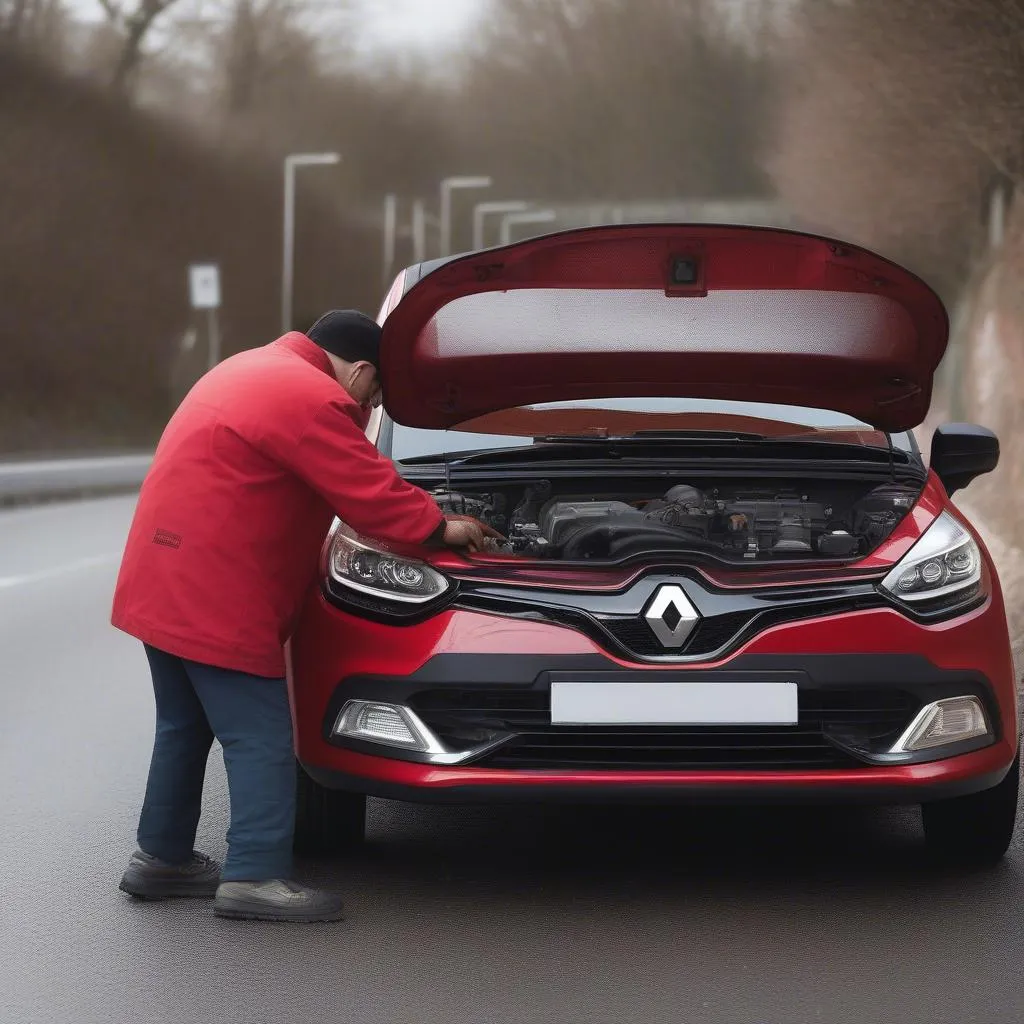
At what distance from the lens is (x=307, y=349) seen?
4.86 meters

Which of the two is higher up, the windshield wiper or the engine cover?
the windshield wiper

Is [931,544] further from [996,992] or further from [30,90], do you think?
[30,90]

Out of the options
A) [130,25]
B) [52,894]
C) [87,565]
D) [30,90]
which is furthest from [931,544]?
[130,25]

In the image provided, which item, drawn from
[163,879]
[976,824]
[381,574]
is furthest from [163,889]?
[976,824]

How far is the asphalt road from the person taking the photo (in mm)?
3988

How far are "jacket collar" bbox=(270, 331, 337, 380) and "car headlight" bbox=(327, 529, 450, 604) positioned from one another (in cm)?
44

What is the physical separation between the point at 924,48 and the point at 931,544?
1934cm

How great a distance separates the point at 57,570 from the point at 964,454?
1002 cm

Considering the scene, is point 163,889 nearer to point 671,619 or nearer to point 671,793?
point 671,793

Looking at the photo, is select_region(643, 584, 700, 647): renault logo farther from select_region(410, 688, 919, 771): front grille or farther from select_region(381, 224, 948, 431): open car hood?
select_region(381, 224, 948, 431): open car hood

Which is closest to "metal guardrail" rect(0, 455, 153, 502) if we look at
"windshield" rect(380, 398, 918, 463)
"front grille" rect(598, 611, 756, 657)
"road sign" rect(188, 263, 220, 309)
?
"road sign" rect(188, 263, 220, 309)

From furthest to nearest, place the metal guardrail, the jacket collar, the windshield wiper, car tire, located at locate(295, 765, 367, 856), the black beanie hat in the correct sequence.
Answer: the metal guardrail → the windshield wiper → car tire, located at locate(295, 765, 367, 856) → the black beanie hat → the jacket collar

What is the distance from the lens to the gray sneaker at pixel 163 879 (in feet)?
16.0

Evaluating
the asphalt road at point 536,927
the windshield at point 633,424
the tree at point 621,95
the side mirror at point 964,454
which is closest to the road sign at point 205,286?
the asphalt road at point 536,927
